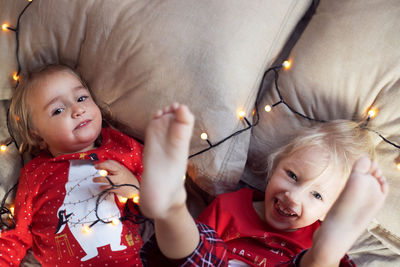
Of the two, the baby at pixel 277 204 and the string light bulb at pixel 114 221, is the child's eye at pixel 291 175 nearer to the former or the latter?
the baby at pixel 277 204

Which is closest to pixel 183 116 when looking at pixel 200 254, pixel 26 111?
pixel 200 254

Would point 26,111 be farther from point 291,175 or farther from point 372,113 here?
point 372,113

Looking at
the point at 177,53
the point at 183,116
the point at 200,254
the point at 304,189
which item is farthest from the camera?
the point at 177,53

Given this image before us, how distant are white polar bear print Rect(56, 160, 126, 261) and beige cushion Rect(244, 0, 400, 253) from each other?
0.56 metres

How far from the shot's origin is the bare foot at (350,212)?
75 cm

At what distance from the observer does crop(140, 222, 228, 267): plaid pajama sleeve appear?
838mm

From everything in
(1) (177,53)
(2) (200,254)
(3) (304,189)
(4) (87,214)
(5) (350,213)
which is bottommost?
(4) (87,214)

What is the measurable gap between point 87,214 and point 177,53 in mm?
552

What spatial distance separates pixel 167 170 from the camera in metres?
0.74

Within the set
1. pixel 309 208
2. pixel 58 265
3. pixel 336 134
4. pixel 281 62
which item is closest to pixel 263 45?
pixel 281 62

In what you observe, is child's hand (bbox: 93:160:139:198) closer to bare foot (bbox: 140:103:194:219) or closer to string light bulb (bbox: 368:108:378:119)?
bare foot (bbox: 140:103:194:219)

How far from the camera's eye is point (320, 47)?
1070 mm

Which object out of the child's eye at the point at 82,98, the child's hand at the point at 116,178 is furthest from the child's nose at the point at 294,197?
the child's eye at the point at 82,98

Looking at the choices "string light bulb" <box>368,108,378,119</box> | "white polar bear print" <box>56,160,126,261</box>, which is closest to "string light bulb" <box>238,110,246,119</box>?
"string light bulb" <box>368,108,378,119</box>
